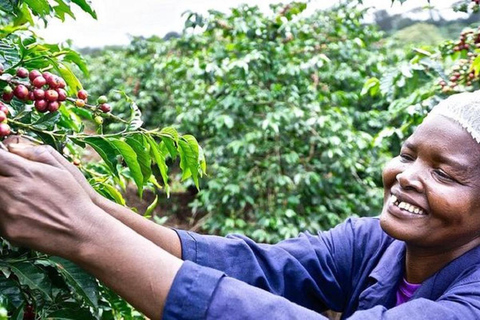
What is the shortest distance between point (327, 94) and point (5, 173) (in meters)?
4.39

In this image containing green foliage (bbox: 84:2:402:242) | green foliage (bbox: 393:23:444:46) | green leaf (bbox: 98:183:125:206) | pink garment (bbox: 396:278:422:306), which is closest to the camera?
green leaf (bbox: 98:183:125:206)

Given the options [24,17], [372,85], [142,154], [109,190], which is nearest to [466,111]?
[142,154]

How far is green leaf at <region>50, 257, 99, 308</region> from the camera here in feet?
3.62

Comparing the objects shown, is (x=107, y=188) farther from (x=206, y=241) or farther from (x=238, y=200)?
(x=238, y=200)

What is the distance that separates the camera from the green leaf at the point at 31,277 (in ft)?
3.51

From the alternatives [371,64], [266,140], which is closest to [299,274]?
[266,140]

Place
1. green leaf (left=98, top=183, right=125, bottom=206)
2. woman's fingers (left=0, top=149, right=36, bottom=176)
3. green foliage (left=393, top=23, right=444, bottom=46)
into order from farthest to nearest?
green foliage (left=393, top=23, right=444, bottom=46), green leaf (left=98, top=183, right=125, bottom=206), woman's fingers (left=0, top=149, right=36, bottom=176)

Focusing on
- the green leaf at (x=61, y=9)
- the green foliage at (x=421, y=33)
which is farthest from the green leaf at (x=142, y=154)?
the green foliage at (x=421, y=33)

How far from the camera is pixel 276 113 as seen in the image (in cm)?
448

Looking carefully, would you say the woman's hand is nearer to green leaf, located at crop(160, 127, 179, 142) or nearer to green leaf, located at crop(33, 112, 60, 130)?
green leaf, located at crop(33, 112, 60, 130)

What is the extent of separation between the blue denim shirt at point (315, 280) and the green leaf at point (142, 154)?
0.57 ft

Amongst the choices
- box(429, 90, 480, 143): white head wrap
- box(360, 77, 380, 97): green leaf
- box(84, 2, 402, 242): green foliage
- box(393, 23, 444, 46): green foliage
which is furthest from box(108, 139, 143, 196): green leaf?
box(393, 23, 444, 46): green foliage

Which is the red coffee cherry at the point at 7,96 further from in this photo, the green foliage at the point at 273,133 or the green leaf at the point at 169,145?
the green foliage at the point at 273,133

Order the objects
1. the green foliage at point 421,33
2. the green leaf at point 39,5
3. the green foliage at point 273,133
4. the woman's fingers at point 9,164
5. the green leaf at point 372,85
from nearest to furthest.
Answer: the woman's fingers at point 9,164 → the green leaf at point 39,5 → the green leaf at point 372,85 → the green foliage at point 273,133 → the green foliage at point 421,33
